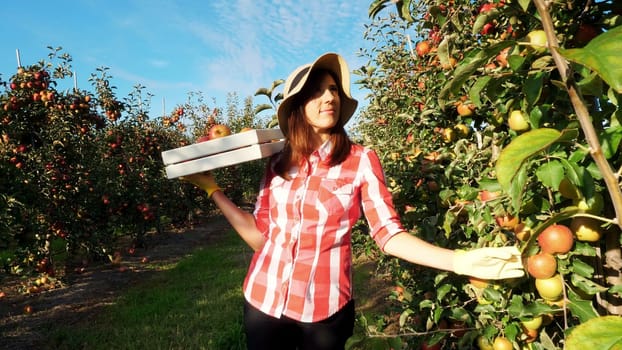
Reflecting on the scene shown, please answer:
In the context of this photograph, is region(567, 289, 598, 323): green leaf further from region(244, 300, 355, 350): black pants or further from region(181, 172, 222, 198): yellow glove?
region(181, 172, 222, 198): yellow glove

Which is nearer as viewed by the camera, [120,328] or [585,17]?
[585,17]

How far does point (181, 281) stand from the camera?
6.10 m

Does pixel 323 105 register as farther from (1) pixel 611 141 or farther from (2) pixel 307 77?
(1) pixel 611 141

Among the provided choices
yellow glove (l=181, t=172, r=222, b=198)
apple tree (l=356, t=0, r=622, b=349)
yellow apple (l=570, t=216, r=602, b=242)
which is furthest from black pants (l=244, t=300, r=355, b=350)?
yellow apple (l=570, t=216, r=602, b=242)

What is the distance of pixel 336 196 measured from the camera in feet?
5.51

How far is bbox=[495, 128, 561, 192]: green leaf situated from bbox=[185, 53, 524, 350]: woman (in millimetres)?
818

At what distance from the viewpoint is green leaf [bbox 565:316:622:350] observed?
652mm

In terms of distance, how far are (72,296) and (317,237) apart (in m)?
5.17

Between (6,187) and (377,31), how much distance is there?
12.3ft

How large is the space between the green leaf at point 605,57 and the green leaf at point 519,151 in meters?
0.16

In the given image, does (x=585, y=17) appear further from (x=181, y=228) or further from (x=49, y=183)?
(x=181, y=228)

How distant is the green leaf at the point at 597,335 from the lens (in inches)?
25.7

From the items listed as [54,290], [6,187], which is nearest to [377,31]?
[6,187]

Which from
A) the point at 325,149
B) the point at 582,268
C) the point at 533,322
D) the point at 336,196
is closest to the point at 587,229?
the point at 582,268
